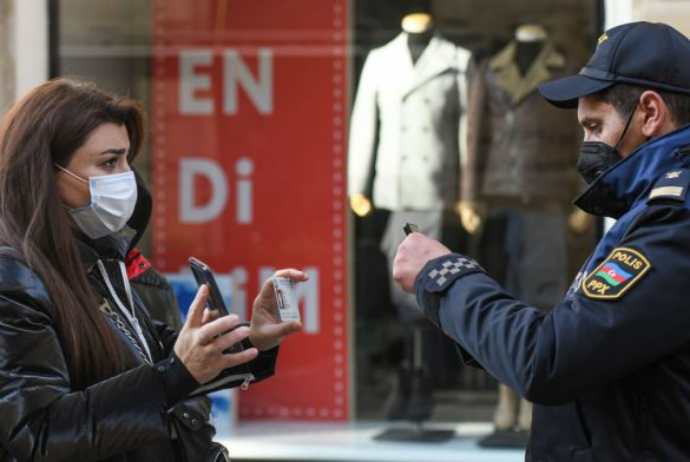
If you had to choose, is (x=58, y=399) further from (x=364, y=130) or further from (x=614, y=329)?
(x=364, y=130)

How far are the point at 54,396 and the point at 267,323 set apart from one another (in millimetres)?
516

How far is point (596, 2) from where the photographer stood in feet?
15.9

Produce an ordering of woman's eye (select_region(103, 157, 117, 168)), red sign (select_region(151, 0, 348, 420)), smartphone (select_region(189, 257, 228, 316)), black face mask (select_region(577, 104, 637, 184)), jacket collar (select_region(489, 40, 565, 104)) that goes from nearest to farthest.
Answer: black face mask (select_region(577, 104, 637, 184))
smartphone (select_region(189, 257, 228, 316))
woman's eye (select_region(103, 157, 117, 168))
jacket collar (select_region(489, 40, 565, 104))
red sign (select_region(151, 0, 348, 420))

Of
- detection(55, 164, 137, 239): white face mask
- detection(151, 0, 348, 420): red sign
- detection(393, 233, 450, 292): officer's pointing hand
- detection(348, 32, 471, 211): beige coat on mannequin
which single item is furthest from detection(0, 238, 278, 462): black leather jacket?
detection(151, 0, 348, 420): red sign

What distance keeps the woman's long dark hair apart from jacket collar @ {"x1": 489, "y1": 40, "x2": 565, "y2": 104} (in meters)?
3.17

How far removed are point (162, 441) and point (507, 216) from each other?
337 centimetres

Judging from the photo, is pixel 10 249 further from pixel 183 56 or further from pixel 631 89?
pixel 183 56

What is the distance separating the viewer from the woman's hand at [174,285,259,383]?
2.00 meters

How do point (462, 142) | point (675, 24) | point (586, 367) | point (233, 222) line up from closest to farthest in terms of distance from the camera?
1. point (586, 367)
2. point (675, 24)
3. point (462, 142)
4. point (233, 222)

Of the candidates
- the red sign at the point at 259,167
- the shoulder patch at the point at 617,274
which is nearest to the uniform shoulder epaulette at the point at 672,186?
the shoulder patch at the point at 617,274

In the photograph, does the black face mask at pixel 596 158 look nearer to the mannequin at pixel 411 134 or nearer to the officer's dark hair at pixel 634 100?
the officer's dark hair at pixel 634 100

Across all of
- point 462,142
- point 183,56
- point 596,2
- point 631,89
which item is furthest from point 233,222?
point 631,89

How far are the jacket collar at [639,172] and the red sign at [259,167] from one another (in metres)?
3.58

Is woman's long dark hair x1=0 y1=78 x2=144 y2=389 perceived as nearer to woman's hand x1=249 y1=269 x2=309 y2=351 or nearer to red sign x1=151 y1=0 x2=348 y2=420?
woman's hand x1=249 y1=269 x2=309 y2=351
